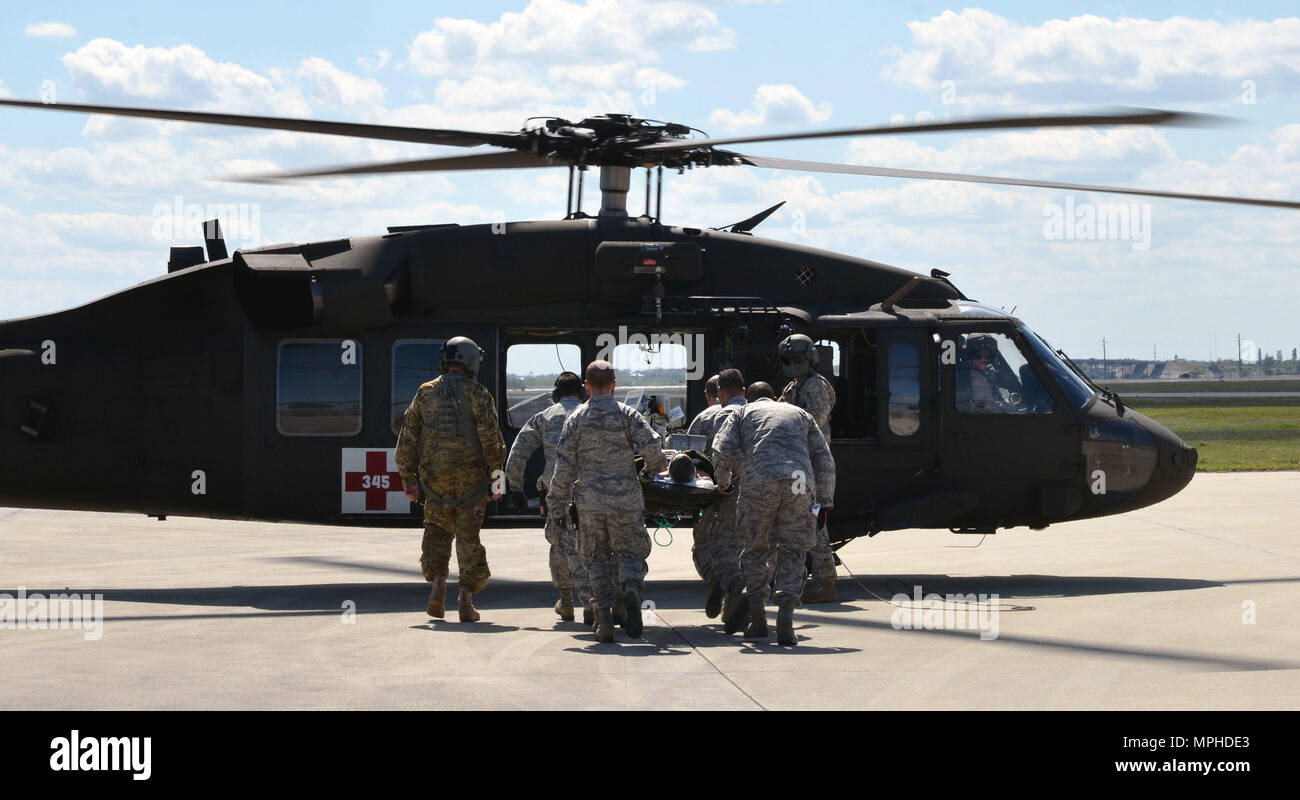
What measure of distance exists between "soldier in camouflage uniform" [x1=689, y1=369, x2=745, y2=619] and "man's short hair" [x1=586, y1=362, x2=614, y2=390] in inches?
33.4

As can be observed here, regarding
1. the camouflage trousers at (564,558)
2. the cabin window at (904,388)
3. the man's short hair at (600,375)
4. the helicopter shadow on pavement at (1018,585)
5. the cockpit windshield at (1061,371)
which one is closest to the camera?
the man's short hair at (600,375)

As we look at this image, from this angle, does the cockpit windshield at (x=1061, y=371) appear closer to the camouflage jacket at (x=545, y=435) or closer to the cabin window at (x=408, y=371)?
the camouflage jacket at (x=545, y=435)

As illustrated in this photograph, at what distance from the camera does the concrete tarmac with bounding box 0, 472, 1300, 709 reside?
23.0 ft

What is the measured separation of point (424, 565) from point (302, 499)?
2170 millimetres

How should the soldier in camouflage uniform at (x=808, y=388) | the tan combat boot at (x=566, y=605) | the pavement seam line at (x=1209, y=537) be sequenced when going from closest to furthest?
the tan combat boot at (x=566, y=605)
the soldier in camouflage uniform at (x=808, y=388)
the pavement seam line at (x=1209, y=537)

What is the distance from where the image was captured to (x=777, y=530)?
29.3 feet

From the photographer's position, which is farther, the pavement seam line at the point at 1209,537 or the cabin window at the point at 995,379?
the pavement seam line at the point at 1209,537

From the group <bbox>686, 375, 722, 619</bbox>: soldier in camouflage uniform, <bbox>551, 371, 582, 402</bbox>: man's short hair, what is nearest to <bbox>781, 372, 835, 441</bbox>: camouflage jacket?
<bbox>686, 375, 722, 619</bbox>: soldier in camouflage uniform

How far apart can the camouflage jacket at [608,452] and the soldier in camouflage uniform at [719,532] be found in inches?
22.1

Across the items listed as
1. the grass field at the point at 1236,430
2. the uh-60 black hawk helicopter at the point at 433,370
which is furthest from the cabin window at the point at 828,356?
the grass field at the point at 1236,430


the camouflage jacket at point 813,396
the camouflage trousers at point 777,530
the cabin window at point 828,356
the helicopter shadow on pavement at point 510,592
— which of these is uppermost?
the cabin window at point 828,356

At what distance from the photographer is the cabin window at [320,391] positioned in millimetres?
11516
